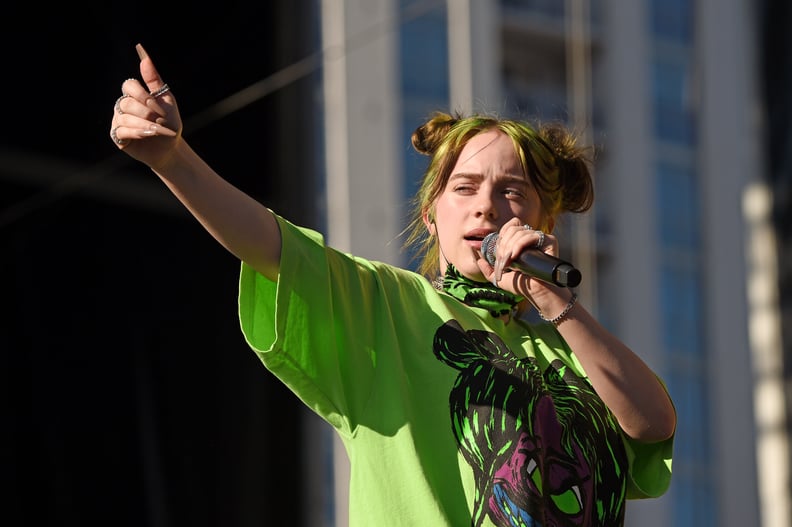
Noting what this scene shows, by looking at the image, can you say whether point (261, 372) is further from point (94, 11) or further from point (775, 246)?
point (775, 246)

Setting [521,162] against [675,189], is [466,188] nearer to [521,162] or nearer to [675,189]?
[521,162]

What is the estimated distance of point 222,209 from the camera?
7.34 feet

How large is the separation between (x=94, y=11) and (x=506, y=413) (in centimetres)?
397

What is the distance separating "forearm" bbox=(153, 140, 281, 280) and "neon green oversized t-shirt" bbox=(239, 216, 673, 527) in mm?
30

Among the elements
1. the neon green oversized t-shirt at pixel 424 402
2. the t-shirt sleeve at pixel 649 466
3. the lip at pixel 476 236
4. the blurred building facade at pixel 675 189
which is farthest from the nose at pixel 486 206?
the blurred building facade at pixel 675 189

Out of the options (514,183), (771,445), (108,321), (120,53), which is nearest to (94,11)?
(120,53)

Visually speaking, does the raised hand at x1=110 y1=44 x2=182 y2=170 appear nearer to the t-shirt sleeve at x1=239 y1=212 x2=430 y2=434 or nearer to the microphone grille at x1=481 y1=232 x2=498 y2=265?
the t-shirt sleeve at x1=239 y1=212 x2=430 y2=434

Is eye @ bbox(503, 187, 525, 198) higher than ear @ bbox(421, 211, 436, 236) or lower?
higher

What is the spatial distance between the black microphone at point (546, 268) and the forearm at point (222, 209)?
339 millimetres

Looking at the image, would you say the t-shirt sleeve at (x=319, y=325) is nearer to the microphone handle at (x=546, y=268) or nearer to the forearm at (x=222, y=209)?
the forearm at (x=222, y=209)

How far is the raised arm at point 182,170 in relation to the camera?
7.14ft

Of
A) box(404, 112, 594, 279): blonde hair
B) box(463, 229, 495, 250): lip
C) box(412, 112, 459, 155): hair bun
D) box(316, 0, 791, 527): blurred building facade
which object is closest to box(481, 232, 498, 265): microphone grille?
box(463, 229, 495, 250): lip

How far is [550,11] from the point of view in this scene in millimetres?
23062

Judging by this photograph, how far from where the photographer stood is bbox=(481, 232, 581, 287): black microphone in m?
2.16
